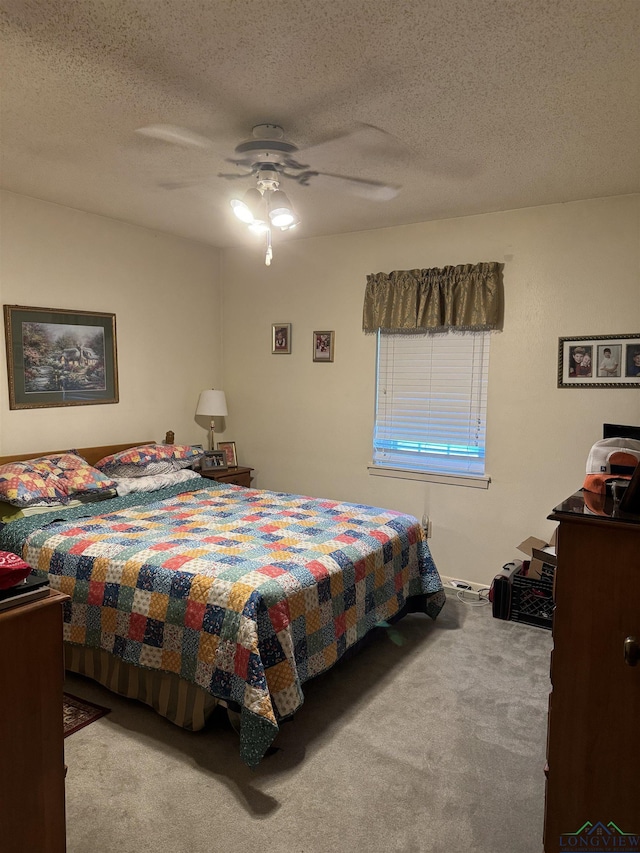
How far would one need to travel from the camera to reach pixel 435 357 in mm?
4215

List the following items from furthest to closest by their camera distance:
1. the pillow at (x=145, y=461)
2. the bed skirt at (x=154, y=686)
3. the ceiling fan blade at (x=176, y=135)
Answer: the pillow at (x=145, y=461), the ceiling fan blade at (x=176, y=135), the bed skirt at (x=154, y=686)

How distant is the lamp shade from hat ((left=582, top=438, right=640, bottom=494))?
3.32 m

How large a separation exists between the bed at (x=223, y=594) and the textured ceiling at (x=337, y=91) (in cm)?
194

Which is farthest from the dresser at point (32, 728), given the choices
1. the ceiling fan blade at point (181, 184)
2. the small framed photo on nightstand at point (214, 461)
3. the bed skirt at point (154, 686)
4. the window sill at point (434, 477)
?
the small framed photo on nightstand at point (214, 461)

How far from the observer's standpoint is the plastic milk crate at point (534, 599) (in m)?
3.52

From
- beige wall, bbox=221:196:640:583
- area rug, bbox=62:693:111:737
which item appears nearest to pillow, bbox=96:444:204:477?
beige wall, bbox=221:196:640:583

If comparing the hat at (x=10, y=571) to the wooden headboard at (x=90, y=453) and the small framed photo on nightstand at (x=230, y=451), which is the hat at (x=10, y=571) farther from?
the small framed photo on nightstand at (x=230, y=451)

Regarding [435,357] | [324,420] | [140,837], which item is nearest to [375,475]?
[324,420]

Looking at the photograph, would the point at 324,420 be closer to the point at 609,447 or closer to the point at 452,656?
the point at 452,656

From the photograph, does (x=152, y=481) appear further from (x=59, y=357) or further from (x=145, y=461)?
(x=59, y=357)

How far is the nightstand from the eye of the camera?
4660mm

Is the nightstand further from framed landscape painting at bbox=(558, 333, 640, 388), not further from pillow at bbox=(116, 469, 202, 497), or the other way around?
framed landscape painting at bbox=(558, 333, 640, 388)

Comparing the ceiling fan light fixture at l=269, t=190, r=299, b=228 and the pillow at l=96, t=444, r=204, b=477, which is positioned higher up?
the ceiling fan light fixture at l=269, t=190, r=299, b=228

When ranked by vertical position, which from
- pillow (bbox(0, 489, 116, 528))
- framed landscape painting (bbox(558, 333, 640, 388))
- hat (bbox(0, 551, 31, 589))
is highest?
framed landscape painting (bbox(558, 333, 640, 388))
